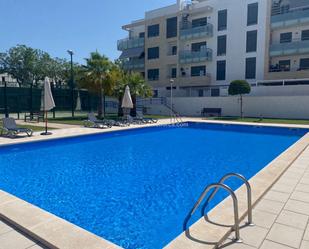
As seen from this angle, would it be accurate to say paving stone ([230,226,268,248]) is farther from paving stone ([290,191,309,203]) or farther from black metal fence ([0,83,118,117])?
black metal fence ([0,83,118,117])

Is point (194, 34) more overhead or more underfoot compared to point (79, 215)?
more overhead

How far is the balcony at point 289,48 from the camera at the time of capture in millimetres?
25719

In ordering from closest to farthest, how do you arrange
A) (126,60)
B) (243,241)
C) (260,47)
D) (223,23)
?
1. (243,241)
2. (260,47)
3. (223,23)
4. (126,60)

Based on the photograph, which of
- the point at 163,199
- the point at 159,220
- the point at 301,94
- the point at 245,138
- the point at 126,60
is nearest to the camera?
the point at 159,220

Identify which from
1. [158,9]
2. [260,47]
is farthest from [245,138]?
[158,9]

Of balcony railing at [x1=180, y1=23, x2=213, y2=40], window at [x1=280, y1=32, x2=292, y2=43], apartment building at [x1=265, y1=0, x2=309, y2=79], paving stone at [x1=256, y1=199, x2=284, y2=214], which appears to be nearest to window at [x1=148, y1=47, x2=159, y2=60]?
balcony railing at [x1=180, y1=23, x2=213, y2=40]

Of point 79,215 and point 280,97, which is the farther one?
point 280,97

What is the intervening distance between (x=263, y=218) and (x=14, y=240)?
3884 mm

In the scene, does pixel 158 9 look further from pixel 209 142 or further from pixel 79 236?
pixel 79 236

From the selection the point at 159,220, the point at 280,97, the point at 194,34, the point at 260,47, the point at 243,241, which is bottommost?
the point at 159,220

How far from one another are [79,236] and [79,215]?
1609 mm

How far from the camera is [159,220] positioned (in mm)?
4949

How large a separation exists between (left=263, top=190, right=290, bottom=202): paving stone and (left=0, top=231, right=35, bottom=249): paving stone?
14.5 feet

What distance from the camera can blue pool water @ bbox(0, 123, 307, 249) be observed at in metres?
4.90
